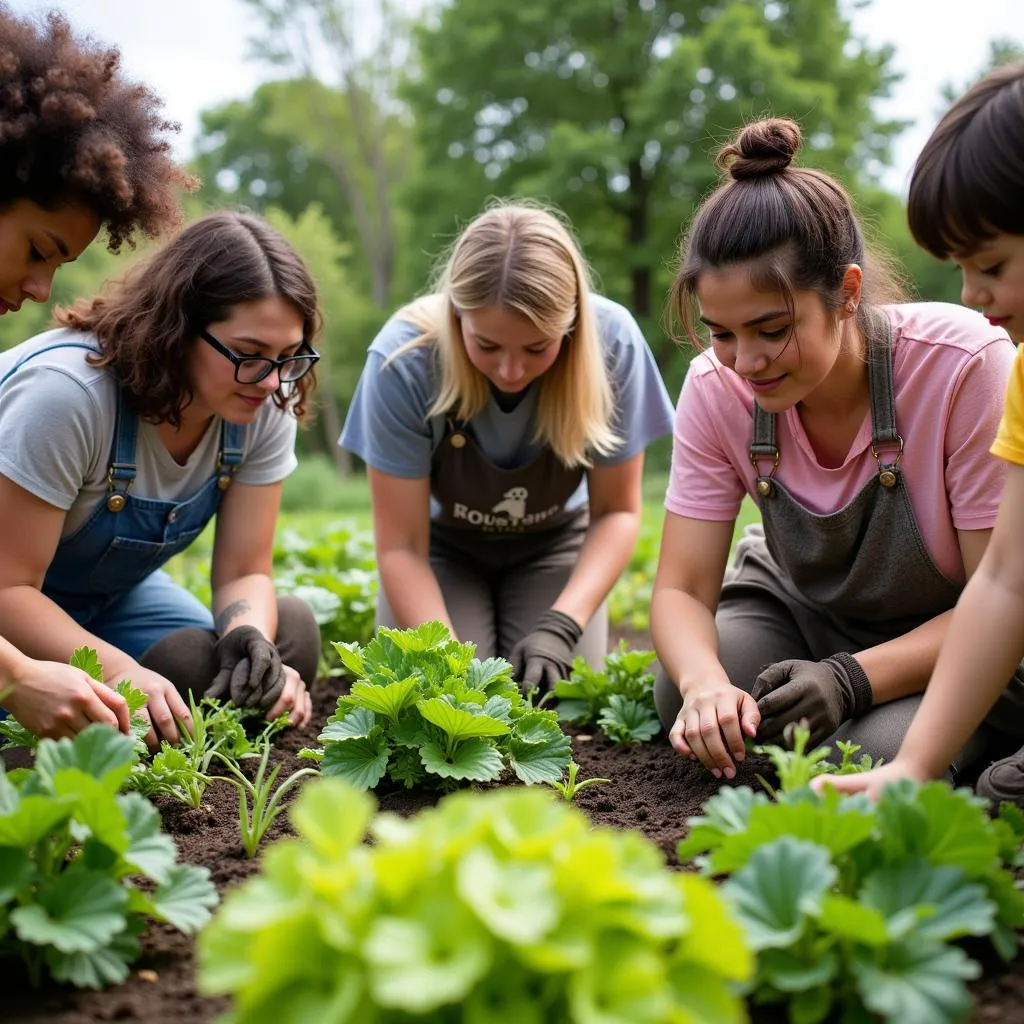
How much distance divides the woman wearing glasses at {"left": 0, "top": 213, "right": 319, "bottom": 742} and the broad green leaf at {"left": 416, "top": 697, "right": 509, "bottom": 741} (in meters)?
0.71

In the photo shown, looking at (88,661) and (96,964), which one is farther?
(88,661)

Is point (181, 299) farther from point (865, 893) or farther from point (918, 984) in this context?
point (918, 984)

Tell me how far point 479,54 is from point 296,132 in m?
9.85

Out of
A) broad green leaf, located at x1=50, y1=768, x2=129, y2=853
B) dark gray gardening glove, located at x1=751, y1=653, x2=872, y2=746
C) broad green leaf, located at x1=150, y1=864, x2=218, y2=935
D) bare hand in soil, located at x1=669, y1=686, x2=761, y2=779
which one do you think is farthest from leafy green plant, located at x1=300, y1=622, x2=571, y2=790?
broad green leaf, located at x1=50, y1=768, x2=129, y2=853

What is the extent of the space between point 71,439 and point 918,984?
7.48ft

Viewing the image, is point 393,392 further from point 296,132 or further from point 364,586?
point 296,132

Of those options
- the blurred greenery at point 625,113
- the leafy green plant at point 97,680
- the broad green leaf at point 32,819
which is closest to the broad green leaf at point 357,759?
the leafy green plant at point 97,680

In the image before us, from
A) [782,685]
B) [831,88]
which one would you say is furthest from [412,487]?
[831,88]

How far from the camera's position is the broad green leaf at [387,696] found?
2385 millimetres

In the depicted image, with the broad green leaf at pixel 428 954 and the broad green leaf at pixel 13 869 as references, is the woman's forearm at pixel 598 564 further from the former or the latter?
the broad green leaf at pixel 428 954

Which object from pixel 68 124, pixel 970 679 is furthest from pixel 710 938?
pixel 68 124

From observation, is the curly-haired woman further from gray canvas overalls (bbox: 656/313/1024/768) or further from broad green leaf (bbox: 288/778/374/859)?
gray canvas overalls (bbox: 656/313/1024/768)

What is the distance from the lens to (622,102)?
16.8 meters

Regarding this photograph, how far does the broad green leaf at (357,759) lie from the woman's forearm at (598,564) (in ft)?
3.70
